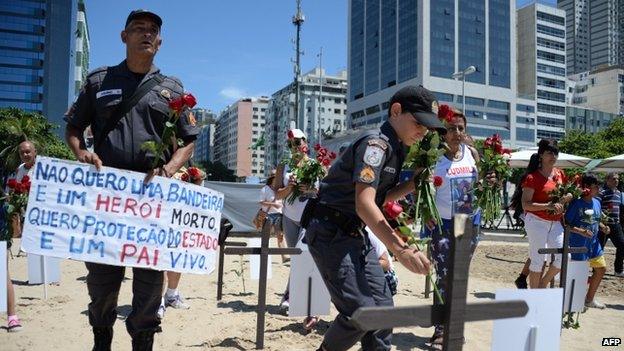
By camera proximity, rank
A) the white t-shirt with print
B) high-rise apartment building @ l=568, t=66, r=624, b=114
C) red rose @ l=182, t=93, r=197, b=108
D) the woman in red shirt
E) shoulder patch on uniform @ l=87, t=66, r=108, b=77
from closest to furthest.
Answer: red rose @ l=182, t=93, r=197, b=108 < shoulder patch on uniform @ l=87, t=66, r=108, b=77 < the woman in red shirt < the white t-shirt with print < high-rise apartment building @ l=568, t=66, r=624, b=114

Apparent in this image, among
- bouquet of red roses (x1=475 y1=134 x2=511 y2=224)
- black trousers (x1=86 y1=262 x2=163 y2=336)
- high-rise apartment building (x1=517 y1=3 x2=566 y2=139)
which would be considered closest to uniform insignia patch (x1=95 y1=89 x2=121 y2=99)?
black trousers (x1=86 y1=262 x2=163 y2=336)

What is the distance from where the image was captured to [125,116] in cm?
316

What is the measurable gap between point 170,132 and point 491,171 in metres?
3.60

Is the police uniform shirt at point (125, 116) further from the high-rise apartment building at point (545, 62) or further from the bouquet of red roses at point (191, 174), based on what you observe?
the high-rise apartment building at point (545, 62)

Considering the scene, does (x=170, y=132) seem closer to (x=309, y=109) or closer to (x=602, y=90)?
(x=309, y=109)

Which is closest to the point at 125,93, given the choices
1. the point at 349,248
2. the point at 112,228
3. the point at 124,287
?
the point at 112,228

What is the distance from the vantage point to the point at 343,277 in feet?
9.55

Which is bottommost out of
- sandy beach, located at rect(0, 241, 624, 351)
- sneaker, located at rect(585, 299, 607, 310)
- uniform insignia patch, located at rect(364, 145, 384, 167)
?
sandy beach, located at rect(0, 241, 624, 351)

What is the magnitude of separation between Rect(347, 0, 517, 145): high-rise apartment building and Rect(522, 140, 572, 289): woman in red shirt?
103 m

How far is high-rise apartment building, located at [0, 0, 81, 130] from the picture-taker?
100m

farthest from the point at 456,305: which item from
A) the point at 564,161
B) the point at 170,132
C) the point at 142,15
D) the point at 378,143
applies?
the point at 564,161

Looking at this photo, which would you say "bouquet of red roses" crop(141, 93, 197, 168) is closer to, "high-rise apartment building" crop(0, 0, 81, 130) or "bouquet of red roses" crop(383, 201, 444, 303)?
"bouquet of red roses" crop(383, 201, 444, 303)

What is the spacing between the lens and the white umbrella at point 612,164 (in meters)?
13.5

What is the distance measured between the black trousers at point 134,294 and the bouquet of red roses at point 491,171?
3.52 meters
